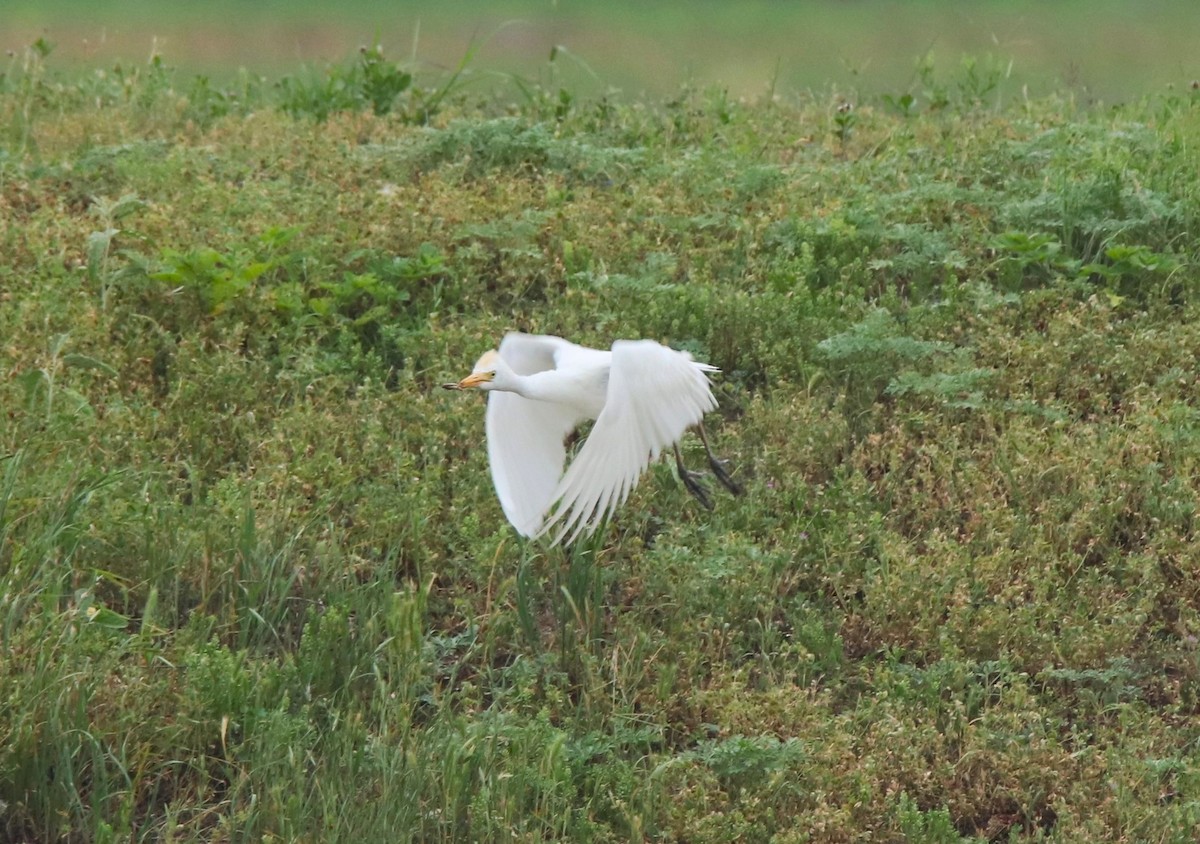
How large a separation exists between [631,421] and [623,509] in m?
1.13

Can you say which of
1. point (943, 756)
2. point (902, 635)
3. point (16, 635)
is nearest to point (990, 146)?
point (902, 635)

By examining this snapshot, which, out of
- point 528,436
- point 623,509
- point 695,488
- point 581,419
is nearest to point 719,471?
point 695,488

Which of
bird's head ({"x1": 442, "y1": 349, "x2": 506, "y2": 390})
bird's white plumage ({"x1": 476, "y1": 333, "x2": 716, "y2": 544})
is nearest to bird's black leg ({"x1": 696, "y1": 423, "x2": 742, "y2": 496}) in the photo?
bird's white plumage ({"x1": 476, "y1": 333, "x2": 716, "y2": 544})

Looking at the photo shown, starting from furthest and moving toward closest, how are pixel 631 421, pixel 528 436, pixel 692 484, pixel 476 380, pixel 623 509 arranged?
pixel 623 509
pixel 692 484
pixel 528 436
pixel 476 380
pixel 631 421

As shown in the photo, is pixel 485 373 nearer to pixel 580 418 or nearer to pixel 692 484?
pixel 580 418

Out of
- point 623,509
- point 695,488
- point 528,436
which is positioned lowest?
point 623,509

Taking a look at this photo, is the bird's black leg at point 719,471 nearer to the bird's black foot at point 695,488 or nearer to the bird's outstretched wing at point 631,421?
the bird's black foot at point 695,488

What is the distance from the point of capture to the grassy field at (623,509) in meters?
3.89

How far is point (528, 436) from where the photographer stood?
493 centimetres

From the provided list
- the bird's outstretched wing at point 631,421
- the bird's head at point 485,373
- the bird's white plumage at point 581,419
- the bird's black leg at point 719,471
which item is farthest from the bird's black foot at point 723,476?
the bird's head at point 485,373

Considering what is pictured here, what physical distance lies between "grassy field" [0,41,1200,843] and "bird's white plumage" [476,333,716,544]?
0.23 meters

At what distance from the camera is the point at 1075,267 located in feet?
20.3

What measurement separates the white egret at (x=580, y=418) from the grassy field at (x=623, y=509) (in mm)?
208

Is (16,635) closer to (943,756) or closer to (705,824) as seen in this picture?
(705,824)
